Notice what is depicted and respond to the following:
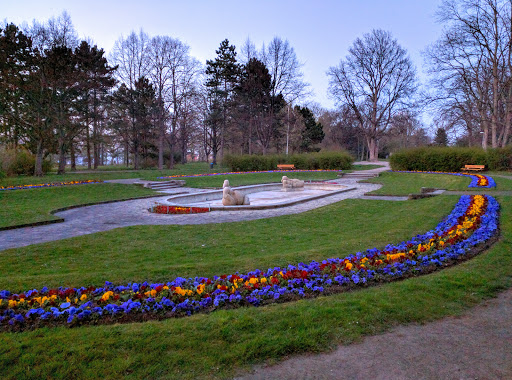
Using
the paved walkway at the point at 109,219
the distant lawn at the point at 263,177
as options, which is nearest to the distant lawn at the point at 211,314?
the paved walkway at the point at 109,219

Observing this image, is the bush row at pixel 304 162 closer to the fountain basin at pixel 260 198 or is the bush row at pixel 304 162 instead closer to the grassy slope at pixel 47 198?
the fountain basin at pixel 260 198

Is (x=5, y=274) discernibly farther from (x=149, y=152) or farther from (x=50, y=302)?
(x=149, y=152)

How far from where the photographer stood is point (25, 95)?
2266cm

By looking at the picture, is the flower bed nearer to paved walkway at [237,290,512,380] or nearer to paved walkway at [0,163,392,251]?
paved walkway at [0,163,392,251]

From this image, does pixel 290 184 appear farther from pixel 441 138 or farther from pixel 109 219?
pixel 441 138

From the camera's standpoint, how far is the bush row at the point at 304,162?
32188 mm

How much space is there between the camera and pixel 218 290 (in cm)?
388

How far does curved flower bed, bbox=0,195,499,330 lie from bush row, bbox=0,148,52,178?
801 inches

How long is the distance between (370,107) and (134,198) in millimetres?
34959

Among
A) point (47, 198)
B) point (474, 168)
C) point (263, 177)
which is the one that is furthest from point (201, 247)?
point (474, 168)

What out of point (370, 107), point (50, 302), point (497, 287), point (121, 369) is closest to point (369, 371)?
point (121, 369)

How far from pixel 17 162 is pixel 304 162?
23.5 meters

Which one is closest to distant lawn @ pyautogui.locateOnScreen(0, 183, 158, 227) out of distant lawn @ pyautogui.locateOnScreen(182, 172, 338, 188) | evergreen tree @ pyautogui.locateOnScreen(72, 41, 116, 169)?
distant lawn @ pyautogui.locateOnScreen(182, 172, 338, 188)

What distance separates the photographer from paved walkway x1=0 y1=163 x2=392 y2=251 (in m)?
7.64
